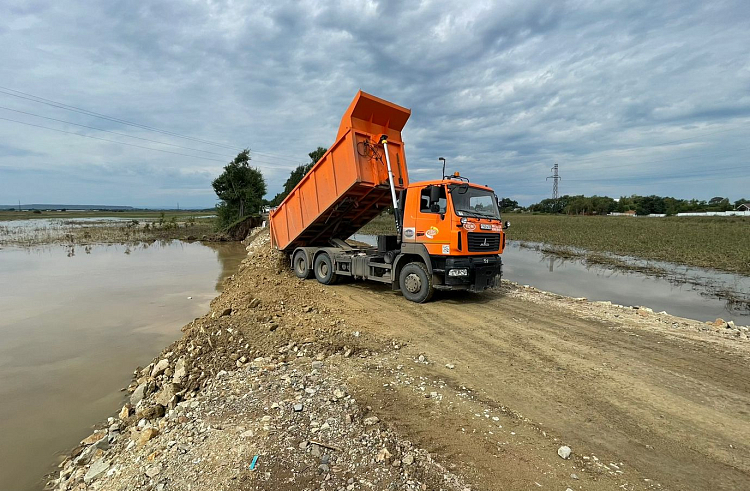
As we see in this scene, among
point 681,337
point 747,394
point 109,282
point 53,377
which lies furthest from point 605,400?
point 109,282

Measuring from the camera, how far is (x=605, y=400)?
4.06m

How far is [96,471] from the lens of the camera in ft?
11.6

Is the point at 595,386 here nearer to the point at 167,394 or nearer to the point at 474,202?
the point at 474,202

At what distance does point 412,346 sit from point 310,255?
6190 millimetres

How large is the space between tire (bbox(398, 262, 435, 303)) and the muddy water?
16.4 feet

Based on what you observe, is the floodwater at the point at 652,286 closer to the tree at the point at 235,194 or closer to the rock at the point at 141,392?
the rock at the point at 141,392

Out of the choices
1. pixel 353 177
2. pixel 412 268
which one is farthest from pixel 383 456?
pixel 353 177

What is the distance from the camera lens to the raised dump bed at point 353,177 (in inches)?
355

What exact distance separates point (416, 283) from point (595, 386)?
447 cm

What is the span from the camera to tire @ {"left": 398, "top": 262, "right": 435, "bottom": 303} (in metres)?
8.21

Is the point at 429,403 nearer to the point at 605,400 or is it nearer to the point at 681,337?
the point at 605,400

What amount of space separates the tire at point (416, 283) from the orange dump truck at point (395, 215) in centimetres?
2

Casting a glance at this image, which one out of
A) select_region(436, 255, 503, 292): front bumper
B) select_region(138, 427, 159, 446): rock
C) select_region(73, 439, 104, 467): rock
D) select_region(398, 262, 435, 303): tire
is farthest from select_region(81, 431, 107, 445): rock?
select_region(436, 255, 503, 292): front bumper

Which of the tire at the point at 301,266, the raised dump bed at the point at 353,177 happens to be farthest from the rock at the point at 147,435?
the tire at the point at 301,266
